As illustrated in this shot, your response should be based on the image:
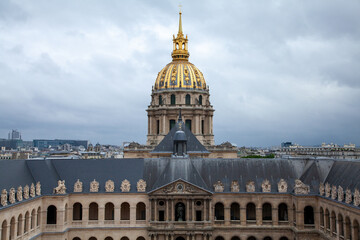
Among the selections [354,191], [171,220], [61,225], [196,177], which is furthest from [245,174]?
[61,225]

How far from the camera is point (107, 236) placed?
64812 millimetres

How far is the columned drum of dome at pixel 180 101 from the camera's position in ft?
401

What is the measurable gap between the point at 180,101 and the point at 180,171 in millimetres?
56649

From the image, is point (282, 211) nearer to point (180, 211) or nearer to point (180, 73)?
point (180, 211)

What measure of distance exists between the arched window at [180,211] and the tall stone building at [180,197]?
148 mm

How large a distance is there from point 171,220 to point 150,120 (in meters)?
63.1

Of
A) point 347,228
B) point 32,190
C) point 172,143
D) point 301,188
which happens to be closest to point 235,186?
point 301,188

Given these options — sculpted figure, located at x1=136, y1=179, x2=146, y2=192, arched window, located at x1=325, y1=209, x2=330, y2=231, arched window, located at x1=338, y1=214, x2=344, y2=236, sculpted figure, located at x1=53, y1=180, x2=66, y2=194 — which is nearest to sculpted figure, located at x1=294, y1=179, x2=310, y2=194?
arched window, located at x1=325, y1=209, x2=330, y2=231

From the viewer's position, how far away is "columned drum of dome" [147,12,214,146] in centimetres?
12219

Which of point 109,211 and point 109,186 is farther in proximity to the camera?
point 109,211

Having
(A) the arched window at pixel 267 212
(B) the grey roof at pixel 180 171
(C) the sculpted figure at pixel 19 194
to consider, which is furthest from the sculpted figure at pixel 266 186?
(C) the sculpted figure at pixel 19 194

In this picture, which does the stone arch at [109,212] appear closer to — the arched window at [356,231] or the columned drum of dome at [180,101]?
the arched window at [356,231]

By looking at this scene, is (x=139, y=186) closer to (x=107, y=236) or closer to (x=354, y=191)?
(x=107, y=236)

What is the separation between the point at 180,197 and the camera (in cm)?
6475
